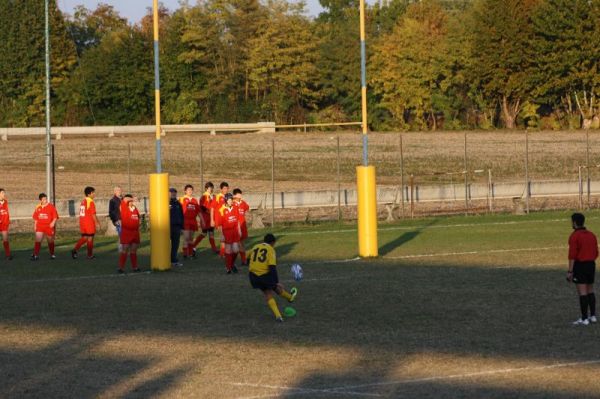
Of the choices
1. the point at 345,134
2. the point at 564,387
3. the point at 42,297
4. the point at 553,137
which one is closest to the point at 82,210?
the point at 42,297

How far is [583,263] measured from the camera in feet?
56.4

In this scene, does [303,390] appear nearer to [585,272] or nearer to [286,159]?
[585,272]

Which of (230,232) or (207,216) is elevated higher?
(207,216)

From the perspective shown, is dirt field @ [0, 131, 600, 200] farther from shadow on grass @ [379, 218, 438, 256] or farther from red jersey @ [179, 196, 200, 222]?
red jersey @ [179, 196, 200, 222]

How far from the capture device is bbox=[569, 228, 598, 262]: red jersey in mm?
17156

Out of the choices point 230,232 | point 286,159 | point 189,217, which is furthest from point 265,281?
point 286,159

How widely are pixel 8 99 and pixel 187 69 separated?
11.8 m

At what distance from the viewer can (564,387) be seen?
1331 centimetres

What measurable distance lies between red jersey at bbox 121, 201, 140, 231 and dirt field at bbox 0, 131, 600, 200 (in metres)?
21.7

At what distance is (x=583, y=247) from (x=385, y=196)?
25514mm

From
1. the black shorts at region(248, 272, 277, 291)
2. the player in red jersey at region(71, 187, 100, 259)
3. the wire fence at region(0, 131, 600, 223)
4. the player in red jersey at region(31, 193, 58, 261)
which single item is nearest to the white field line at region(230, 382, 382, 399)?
the black shorts at region(248, 272, 277, 291)

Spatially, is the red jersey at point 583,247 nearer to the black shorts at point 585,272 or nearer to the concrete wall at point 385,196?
the black shorts at point 585,272

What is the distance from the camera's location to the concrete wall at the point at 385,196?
39.1 metres

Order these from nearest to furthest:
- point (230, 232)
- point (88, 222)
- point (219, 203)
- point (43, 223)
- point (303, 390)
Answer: point (303, 390) < point (230, 232) < point (219, 203) < point (88, 222) < point (43, 223)
